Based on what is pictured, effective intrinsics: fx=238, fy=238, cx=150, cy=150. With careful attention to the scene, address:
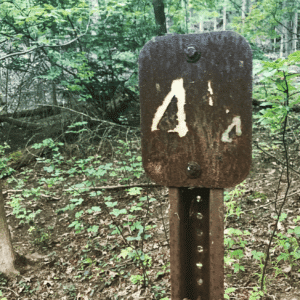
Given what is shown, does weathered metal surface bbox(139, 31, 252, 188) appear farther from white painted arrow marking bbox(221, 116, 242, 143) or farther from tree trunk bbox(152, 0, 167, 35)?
tree trunk bbox(152, 0, 167, 35)

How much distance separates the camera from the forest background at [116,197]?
2.64m

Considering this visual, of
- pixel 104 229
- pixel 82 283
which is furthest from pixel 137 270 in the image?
pixel 104 229

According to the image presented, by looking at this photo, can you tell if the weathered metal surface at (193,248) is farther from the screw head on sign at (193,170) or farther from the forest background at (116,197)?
the forest background at (116,197)

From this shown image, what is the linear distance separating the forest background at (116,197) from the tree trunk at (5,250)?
1 cm

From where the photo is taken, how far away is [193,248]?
38.3 inches

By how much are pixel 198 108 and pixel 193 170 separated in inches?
8.9

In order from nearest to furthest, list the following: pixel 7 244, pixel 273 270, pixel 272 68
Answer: pixel 272 68, pixel 273 270, pixel 7 244

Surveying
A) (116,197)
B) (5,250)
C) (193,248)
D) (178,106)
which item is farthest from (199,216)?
(116,197)

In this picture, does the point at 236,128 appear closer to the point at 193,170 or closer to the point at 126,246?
the point at 193,170

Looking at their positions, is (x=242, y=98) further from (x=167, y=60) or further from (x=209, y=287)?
(x=209, y=287)

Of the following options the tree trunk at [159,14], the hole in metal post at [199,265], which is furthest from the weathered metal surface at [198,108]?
the tree trunk at [159,14]

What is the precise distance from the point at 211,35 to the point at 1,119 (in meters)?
6.78

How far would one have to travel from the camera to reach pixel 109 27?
5895 mm

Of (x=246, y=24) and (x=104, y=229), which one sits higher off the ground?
(x=246, y=24)
